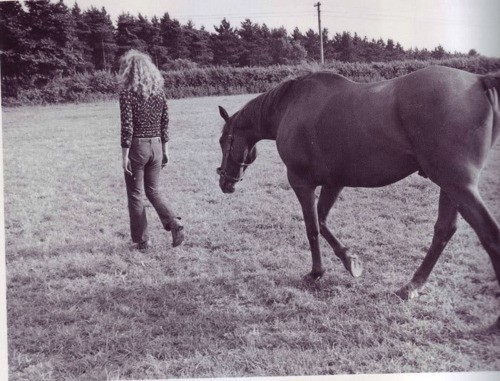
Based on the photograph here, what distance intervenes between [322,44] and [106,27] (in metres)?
1.42

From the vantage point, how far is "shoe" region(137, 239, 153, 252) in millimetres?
2801

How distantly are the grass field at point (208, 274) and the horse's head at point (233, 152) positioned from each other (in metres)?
0.16

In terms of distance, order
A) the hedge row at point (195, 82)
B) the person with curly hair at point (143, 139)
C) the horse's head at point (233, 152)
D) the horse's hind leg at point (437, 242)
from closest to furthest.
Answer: the horse's hind leg at point (437, 242)
the hedge row at point (195, 82)
the person with curly hair at point (143, 139)
the horse's head at point (233, 152)

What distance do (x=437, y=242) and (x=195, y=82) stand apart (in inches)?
68.5

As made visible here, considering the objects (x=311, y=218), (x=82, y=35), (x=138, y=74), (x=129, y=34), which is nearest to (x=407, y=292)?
(x=311, y=218)

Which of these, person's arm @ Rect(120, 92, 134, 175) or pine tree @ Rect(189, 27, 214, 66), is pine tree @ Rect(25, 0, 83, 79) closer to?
person's arm @ Rect(120, 92, 134, 175)

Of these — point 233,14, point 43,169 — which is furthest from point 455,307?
point 43,169

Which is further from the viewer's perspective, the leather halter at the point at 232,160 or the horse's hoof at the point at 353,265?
the leather halter at the point at 232,160

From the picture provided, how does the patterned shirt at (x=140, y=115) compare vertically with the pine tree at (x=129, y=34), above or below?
below

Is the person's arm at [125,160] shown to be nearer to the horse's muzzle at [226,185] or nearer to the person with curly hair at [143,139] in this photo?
the person with curly hair at [143,139]

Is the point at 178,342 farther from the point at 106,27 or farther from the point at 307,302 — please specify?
the point at 106,27

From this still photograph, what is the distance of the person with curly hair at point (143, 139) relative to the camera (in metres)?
2.69

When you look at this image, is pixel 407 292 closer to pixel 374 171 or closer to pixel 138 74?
pixel 374 171

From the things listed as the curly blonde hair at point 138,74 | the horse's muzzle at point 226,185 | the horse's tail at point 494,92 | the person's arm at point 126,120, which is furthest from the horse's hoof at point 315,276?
the curly blonde hair at point 138,74
